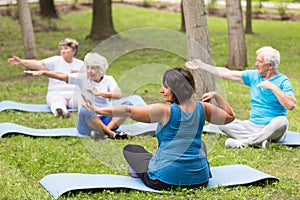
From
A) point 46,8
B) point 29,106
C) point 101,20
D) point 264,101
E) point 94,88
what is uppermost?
point 94,88

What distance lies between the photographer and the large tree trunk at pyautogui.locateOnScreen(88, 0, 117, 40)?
54.0 feet

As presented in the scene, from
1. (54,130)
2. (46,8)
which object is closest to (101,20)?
(46,8)

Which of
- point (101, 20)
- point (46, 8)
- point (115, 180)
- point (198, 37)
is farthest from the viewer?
point (46, 8)

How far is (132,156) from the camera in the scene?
5.07m

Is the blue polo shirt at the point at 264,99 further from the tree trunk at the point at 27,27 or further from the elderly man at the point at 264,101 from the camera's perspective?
the tree trunk at the point at 27,27

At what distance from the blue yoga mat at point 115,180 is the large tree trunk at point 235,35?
6888 millimetres

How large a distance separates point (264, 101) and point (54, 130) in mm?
2622

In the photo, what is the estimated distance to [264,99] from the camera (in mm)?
6559

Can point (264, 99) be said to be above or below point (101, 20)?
above

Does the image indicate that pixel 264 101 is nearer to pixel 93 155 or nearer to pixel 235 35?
pixel 93 155

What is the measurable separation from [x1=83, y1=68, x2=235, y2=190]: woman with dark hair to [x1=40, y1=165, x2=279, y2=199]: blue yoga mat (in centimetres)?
16

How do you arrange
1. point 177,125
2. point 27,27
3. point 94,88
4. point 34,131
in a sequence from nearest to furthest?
1. point 177,125
2. point 94,88
3. point 34,131
4. point 27,27

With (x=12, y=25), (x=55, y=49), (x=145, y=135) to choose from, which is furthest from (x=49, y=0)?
(x=145, y=135)

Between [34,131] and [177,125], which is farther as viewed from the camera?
[34,131]
